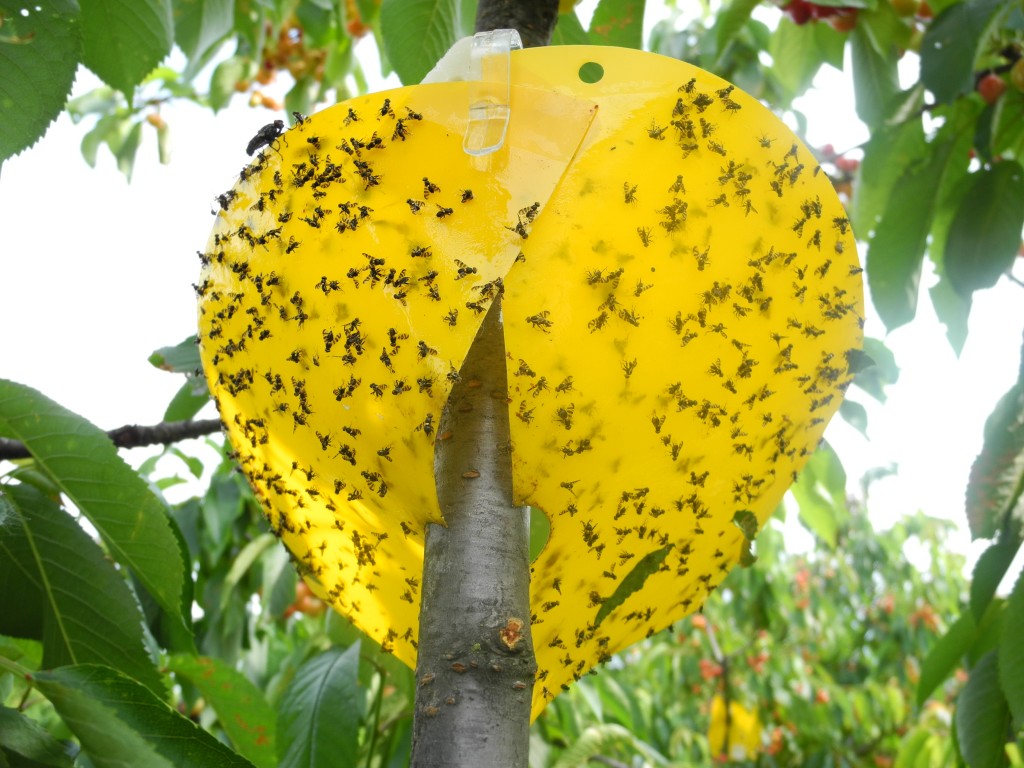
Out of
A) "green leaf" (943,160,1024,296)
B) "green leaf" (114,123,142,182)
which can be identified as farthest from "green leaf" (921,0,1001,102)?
"green leaf" (114,123,142,182)

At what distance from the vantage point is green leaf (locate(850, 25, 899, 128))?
169 cm

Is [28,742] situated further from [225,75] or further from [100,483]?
[225,75]

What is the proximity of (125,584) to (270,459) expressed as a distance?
26 cm

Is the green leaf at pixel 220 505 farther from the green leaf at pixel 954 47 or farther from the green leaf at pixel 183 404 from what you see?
the green leaf at pixel 954 47

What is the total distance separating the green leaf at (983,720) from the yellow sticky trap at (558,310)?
62 cm

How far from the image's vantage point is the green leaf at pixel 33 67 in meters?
0.70

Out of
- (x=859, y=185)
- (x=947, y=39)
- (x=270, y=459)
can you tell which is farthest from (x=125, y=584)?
(x=859, y=185)

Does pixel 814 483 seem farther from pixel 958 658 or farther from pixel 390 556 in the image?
pixel 390 556

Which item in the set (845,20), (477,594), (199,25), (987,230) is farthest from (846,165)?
(477,594)

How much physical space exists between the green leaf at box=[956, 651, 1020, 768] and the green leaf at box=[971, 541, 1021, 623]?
8 cm

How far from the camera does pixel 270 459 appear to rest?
0.59 metres

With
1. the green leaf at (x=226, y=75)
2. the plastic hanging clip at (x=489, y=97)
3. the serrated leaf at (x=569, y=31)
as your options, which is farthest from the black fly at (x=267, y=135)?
the green leaf at (x=226, y=75)

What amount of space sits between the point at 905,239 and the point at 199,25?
47.2 inches

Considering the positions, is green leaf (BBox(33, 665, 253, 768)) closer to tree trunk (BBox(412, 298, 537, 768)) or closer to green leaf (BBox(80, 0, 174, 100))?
tree trunk (BBox(412, 298, 537, 768))
